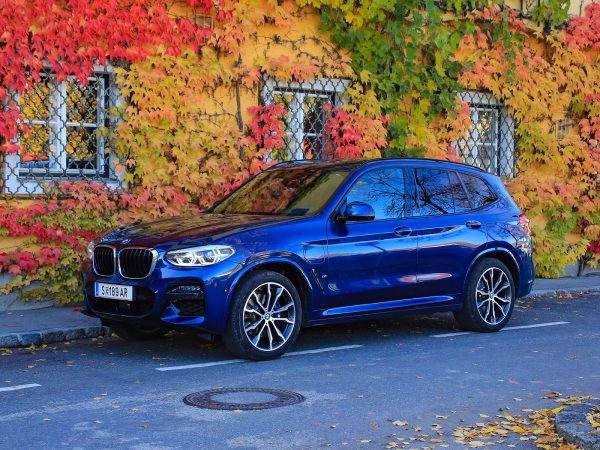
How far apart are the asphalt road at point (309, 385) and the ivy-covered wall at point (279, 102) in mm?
3014

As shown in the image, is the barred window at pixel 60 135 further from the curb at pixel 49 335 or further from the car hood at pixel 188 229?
the car hood at pixel 188 229

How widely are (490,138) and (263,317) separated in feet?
32.8

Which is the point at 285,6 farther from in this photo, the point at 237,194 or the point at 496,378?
the point at 496,378

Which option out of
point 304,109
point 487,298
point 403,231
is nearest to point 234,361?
point 403,231

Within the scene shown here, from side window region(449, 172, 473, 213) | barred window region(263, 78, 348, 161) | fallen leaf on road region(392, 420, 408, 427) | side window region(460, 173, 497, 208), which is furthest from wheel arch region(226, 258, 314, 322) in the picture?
barred window region(263, 78, 348, 161)

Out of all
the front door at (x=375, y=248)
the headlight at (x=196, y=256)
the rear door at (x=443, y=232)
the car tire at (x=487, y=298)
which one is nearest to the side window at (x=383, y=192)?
the front door at (x=375, y=248)

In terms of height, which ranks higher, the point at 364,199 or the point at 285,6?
the point at 285,6

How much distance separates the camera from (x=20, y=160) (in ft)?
42.3

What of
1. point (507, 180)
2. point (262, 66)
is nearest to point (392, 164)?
point (262, 66)

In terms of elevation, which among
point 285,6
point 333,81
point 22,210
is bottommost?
point 22,210

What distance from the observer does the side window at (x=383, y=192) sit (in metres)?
10.5

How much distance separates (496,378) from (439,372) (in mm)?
492

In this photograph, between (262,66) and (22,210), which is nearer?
(22,210)

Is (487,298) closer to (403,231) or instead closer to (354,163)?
(403,231)
